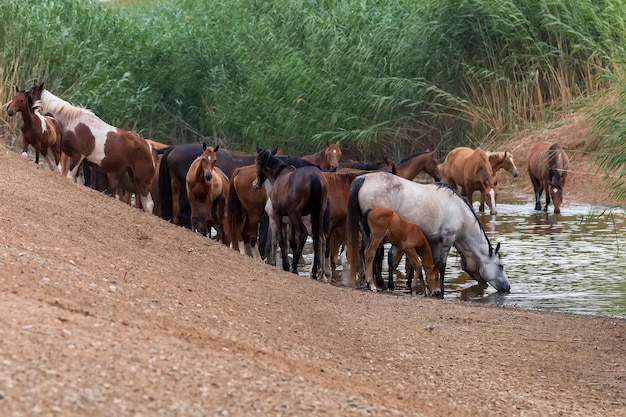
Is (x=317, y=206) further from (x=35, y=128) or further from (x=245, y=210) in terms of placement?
(x=35, y=128)

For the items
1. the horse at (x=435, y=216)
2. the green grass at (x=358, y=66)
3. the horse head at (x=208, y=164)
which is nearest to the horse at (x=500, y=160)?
the green grass at (x=358, y=66)

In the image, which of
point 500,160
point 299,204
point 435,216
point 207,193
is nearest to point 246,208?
point 207,193

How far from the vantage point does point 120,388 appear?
577 centimetres

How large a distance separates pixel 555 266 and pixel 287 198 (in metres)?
3.69

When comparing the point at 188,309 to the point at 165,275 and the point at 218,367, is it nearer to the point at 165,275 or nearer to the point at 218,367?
the point at 165,275

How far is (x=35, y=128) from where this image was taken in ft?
55.9

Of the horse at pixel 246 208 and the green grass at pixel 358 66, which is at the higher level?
the green grass at pixel 358 66

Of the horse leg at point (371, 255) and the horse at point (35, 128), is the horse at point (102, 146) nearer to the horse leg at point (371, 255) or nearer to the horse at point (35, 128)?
the horse at point (35, 128)

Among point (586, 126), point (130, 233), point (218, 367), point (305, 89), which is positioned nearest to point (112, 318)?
point (218, 367)

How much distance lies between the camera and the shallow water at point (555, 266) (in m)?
13.5

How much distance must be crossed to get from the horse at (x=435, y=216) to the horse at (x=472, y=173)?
6624 mm

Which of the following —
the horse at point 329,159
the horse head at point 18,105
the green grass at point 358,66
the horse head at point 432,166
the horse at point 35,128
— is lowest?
the horse head at point 432,166

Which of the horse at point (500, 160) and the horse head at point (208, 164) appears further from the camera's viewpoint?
the horse at point (500, 160)

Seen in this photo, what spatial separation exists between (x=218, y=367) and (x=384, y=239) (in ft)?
25.3
